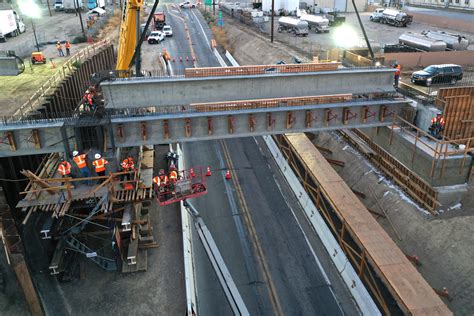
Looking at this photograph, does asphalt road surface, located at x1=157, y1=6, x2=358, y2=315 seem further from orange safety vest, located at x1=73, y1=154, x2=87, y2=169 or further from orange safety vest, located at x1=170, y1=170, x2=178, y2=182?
orange safety vest, located at x1=73, y1=154, x2=87, y2=169

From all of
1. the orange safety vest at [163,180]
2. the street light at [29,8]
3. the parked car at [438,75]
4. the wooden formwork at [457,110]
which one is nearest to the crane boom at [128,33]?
the orange safety vest at [163,180]

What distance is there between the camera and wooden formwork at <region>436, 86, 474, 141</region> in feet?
81.4

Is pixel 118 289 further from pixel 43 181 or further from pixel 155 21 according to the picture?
pixel 155 21

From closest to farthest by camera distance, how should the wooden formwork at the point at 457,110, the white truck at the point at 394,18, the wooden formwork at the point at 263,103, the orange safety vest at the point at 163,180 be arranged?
the orange safety vest at the point at 163,180, the wooden formwork at the point at 263,103, the wooden formwork at the point at 457,110, the white truck at the point at 394,18

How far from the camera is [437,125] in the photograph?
955 inches

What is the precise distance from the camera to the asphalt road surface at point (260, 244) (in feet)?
61.1

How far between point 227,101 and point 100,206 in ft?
28.1

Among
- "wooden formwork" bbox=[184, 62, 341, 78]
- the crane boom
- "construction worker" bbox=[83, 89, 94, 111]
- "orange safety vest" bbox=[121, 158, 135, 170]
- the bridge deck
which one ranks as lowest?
the bridge deck

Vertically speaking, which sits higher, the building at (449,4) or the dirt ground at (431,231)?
the building at (449,4)

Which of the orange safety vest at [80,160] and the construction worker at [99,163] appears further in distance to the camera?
the construction worker at [99,163]

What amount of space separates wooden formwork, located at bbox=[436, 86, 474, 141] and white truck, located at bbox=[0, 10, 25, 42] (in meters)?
53.3

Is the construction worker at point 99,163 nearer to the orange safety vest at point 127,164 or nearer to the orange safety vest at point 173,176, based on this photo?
the orange safety vest at point 127,164

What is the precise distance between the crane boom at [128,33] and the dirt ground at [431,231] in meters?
16.1

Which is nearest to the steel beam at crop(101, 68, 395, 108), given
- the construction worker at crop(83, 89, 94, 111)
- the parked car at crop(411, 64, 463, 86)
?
the construction worker at crop(83, 89, 94, 111)
